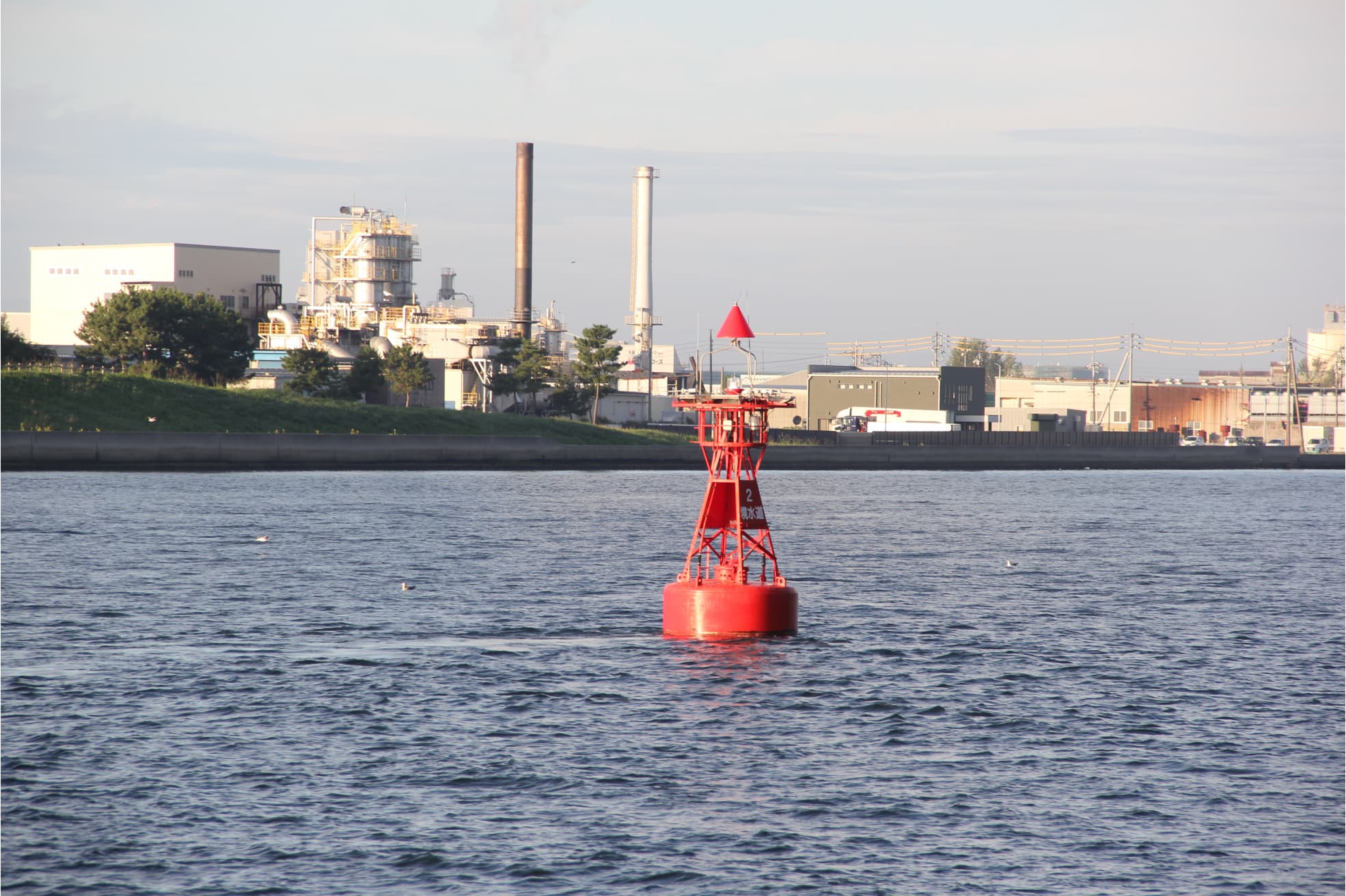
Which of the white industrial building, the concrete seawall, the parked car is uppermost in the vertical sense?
the white industrial building

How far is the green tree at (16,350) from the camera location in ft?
386

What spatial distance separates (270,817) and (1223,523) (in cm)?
7499

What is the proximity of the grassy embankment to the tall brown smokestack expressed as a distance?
2519cm

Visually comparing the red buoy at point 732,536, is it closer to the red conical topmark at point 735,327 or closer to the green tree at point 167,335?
the red conical topmark at point 735,327

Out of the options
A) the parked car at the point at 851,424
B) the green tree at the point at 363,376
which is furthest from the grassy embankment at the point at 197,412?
the parked car at the point at 851,424

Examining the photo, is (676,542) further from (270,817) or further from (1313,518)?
(1313,518)

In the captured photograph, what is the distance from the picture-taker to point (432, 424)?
12644 cm

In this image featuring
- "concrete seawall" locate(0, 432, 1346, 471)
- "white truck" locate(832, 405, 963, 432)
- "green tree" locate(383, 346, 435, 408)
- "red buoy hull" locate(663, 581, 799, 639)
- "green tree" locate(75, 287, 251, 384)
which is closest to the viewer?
"red buoy hull" locate(663, 581, 799, 639)

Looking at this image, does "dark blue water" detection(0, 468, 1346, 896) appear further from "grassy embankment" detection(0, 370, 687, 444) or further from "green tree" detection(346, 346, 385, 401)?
"green tree" detection(346, 346, 385, 401)

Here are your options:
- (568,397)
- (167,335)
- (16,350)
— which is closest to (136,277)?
(167,335)

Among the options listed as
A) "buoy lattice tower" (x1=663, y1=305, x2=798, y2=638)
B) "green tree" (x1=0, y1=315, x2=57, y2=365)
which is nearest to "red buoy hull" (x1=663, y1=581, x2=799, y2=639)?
"buoy lattice tower" (x1=663, y1=305, x2=798, y2=638)

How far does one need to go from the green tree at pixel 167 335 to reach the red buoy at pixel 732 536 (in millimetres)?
103555

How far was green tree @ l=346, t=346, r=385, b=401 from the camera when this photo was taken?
132 metres

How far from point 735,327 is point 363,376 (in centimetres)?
10552
